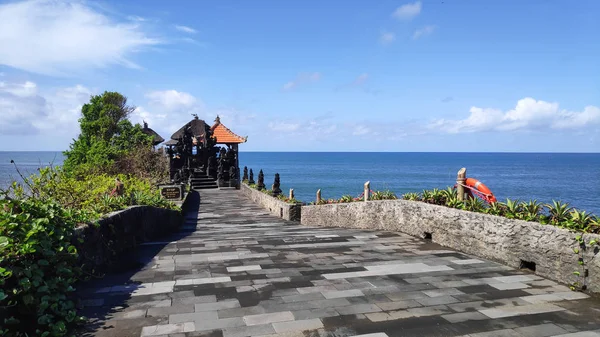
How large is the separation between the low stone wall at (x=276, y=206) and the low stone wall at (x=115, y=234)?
615 centimetres

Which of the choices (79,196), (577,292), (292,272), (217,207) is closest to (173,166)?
(217,207)

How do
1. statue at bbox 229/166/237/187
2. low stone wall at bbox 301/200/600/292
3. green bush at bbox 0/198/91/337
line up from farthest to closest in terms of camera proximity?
1. statue at bbox 229/166/237/187
2. low stone wall at bbox 301/200/600/292
3. green bush at bbox 0/198/91/337

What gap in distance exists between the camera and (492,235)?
23.1 feet

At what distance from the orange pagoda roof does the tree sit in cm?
626

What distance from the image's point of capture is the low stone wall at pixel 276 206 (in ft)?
53.9

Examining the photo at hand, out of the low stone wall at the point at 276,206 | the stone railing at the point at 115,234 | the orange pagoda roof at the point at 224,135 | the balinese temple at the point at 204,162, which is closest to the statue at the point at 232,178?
the balinese temple at the point at 204,162

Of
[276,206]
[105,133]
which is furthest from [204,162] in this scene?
[276,206]

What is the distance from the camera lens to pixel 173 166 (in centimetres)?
3534

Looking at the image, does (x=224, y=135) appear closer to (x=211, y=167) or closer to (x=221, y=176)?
(x=211, y=167)

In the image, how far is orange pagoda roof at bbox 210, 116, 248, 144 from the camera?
128 feet

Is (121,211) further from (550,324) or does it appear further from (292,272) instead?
(550,324)

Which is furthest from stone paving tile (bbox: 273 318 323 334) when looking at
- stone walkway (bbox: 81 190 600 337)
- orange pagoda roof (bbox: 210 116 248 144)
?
orange pagoda roof (bbox: 210 116 248 144)

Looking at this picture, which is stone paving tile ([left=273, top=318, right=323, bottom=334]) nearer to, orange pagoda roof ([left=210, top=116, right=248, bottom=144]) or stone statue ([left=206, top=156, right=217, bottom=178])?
stone statue ([left=206, top=156, right=217, bottom=178])

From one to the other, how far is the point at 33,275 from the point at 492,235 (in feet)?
22.1
